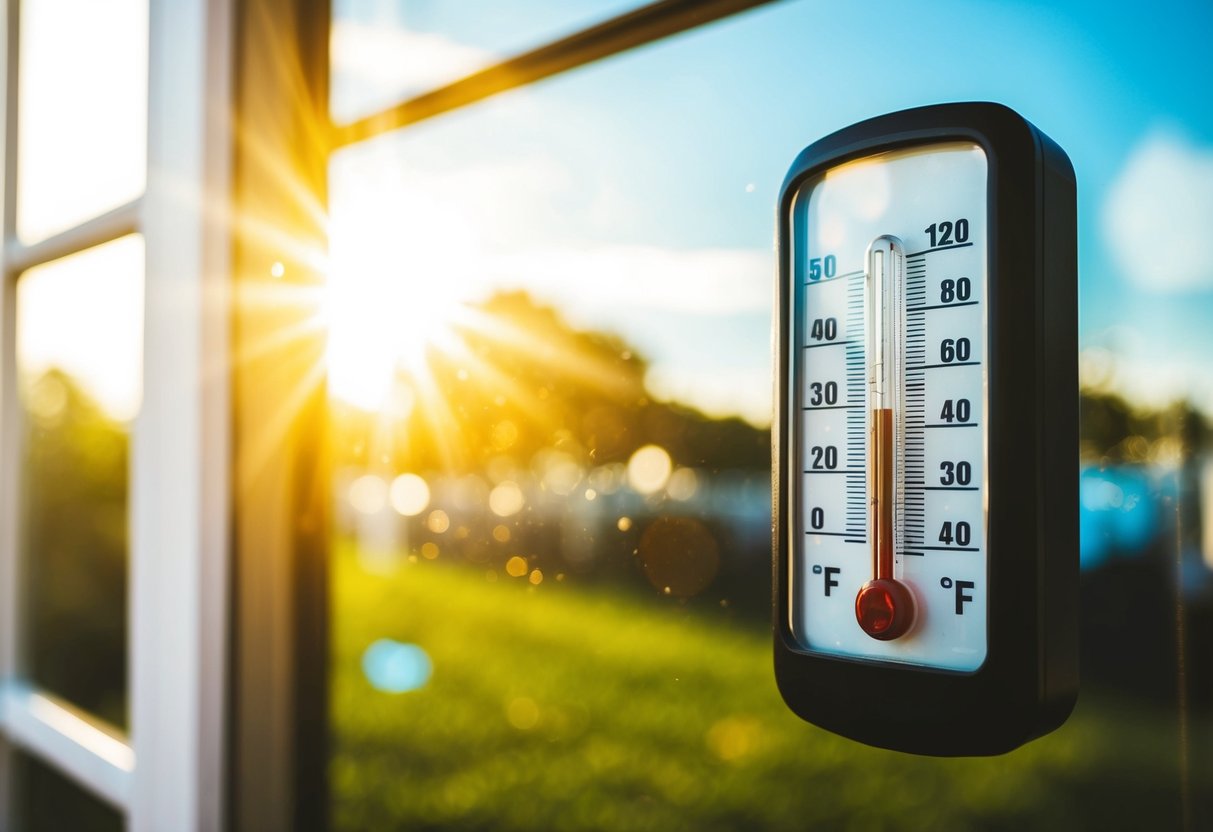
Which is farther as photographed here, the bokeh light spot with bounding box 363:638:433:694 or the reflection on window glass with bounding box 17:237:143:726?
the bokeh light spot with bounding box 363:638:433:694

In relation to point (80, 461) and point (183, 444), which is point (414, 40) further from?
point (80, 461)

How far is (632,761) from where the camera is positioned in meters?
3.24

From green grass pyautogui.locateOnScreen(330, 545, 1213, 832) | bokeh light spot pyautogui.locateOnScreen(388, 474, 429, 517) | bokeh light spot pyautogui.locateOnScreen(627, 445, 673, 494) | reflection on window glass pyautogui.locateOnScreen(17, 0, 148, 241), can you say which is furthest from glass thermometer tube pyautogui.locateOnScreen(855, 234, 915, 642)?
green grass pyautogui.locateOnScreen(330, 545, 1213, 832)

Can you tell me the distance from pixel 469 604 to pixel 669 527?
449 centimetres

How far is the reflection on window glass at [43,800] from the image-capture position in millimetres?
1199

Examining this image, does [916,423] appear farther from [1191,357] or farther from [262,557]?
[262,557]

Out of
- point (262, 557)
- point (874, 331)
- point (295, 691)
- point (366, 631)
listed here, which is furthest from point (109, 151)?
point (366, 631)

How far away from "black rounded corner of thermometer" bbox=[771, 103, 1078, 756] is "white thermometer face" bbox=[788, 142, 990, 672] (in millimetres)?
10

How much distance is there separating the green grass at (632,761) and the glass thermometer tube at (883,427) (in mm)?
1553

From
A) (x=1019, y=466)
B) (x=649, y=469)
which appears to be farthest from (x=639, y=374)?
(x=1019, y=466)

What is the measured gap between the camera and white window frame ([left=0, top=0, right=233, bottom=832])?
2.69 ft

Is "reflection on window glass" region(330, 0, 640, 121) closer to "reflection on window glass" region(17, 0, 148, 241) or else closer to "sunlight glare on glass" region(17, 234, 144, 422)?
"reflection on window glass" region(17, 0, 148, 241)

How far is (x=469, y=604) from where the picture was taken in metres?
5.11

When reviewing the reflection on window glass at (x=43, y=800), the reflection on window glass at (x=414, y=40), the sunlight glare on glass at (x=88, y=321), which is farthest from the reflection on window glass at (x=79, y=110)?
the reflection on window glass at (x=43, y=800)
